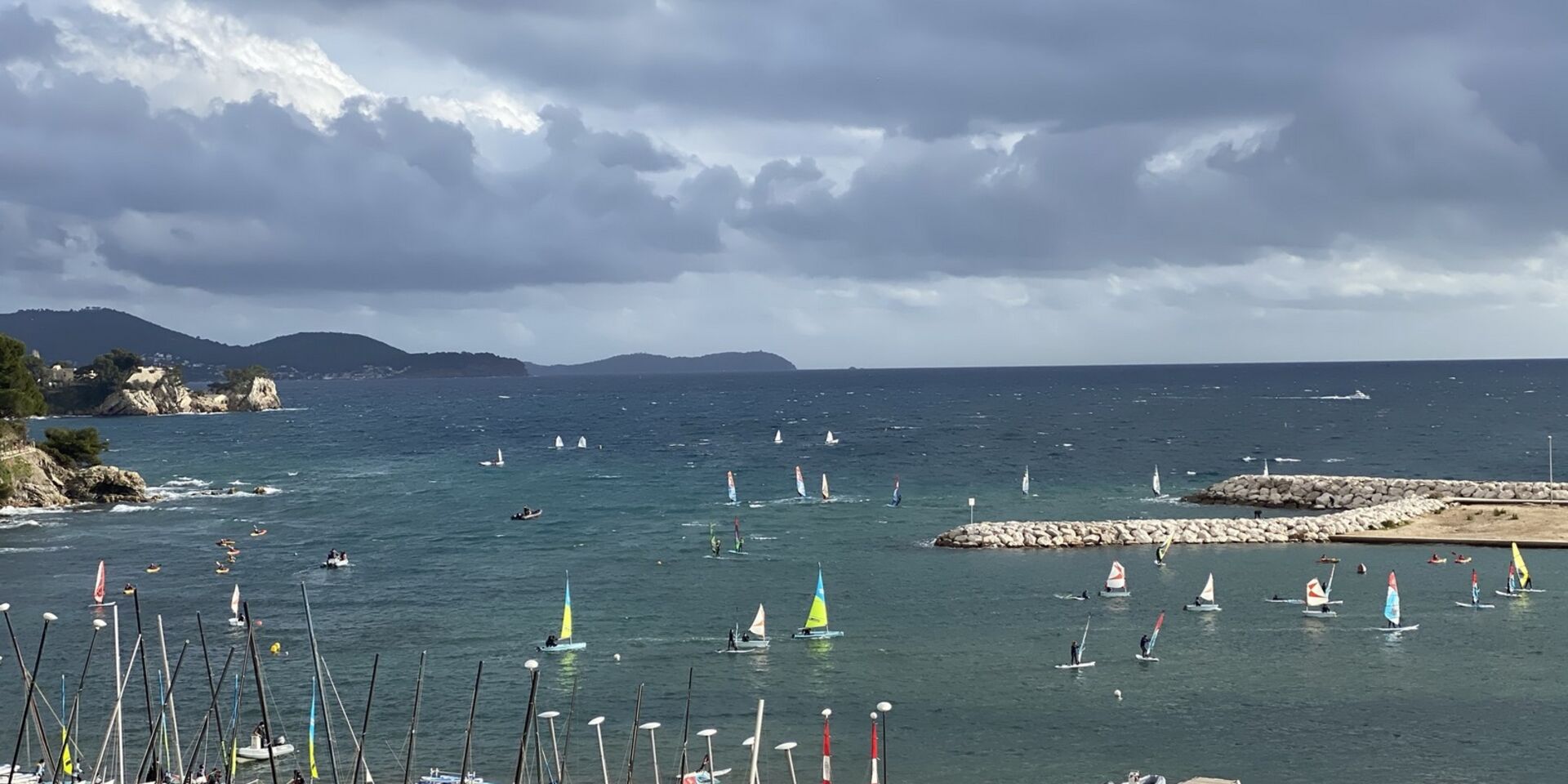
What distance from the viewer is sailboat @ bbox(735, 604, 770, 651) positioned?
58.1m

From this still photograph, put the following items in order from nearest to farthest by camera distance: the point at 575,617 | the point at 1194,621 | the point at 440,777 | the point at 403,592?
1. the point at 440,777
2. the point at 1194,621
3. the point at 575,617
4. the point at 403,592

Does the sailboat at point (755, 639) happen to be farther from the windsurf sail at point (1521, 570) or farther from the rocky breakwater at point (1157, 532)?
the windsurf sail at point (1521, 570)

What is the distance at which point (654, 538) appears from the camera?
3656 inches

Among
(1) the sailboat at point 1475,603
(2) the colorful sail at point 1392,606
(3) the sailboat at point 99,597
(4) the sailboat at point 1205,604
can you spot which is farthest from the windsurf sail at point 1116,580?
(3) the sailboat at point 99,597

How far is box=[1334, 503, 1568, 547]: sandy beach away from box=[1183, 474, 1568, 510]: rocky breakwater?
19.2 ft

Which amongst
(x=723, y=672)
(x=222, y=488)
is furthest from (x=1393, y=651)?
(x=222, y=488)

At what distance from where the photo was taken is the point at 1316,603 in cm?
6309

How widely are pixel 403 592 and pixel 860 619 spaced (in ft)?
85.1

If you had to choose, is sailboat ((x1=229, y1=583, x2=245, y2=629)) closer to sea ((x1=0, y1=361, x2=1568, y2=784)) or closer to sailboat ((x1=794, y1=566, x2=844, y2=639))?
sea ((x1=0, y1=361, x2=1568, y2=784))

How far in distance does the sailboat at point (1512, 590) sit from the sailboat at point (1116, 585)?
56.5 feet

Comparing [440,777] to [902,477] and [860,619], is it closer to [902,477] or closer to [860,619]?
[860,619]

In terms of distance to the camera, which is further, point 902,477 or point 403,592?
point 902,477

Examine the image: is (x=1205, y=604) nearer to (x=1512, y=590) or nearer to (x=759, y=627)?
(x=1512, y=590)

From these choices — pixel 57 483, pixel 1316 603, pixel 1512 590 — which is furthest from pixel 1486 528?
pixel 57 483
